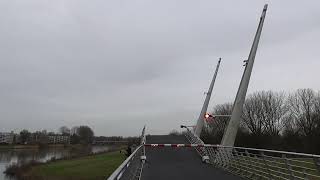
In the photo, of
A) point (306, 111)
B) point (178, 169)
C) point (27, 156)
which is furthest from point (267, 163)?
point (27, 156)

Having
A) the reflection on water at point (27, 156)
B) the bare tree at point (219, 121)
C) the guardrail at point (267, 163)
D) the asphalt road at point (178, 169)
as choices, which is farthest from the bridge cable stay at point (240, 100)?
the bare tree at point (219, 121)

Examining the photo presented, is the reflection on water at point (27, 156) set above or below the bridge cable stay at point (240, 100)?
below

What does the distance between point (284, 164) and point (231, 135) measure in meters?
12.8

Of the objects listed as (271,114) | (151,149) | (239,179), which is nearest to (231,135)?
(239,179)

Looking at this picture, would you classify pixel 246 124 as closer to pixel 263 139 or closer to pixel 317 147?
pixel 263 139

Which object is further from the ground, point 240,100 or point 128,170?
point 240,100

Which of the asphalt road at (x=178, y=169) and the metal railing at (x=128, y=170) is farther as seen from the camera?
the asphalt road at (x=178, y=169)

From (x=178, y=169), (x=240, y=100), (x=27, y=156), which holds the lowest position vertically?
(x=178, y=169)

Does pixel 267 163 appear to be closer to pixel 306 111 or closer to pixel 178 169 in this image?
pixel 178 169

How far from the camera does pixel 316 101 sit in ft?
299

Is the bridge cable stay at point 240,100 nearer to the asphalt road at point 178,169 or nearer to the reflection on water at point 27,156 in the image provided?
the asphalt road at point 178,169

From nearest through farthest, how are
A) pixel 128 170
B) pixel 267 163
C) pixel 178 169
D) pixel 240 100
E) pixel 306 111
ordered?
pixel 128 170
pixel 267 163
pixel 178 169
pixel 240 100
pixel 306 111

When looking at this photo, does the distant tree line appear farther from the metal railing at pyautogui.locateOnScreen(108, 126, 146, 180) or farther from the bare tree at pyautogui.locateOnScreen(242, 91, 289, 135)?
the metal railing at pyautogui.locateOnScreen(108, 126, 146, 180)

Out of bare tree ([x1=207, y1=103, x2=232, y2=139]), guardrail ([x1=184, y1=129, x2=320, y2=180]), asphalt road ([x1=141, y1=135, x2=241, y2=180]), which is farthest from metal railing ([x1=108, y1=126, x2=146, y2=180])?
bare tree ([x1=207, y1=103, x2=232, y2=139])
